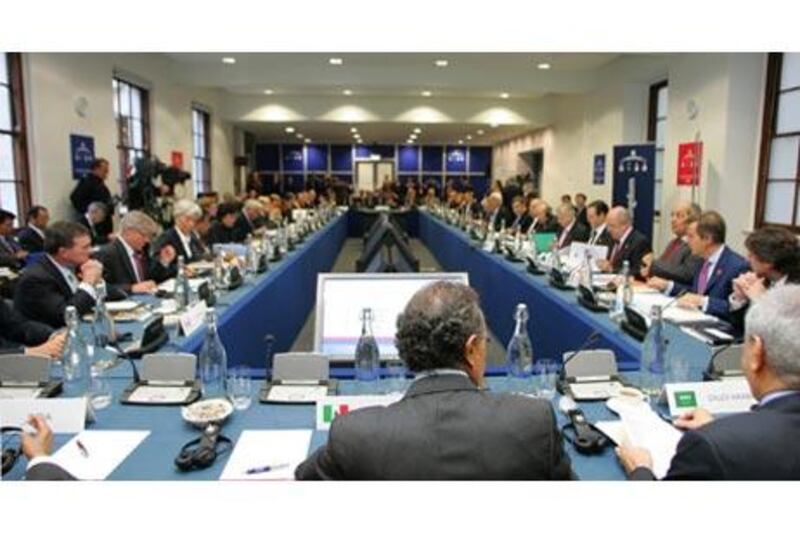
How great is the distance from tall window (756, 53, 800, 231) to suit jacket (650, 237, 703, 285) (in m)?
2.35

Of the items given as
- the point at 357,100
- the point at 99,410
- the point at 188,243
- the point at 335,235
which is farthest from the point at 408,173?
the point at 99,410

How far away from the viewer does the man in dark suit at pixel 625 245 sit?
15.4 ft

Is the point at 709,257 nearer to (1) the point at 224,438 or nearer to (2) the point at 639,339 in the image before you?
(2) the point at 639,339

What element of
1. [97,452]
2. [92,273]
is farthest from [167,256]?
[97,452]

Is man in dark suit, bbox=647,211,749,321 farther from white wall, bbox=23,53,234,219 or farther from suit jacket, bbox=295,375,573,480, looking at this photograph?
white wall, bbox=23,53,234,219

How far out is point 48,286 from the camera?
312cm

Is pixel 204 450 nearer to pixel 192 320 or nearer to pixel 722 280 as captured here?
pixel 192 320

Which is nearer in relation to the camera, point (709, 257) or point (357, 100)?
point (709, 257)

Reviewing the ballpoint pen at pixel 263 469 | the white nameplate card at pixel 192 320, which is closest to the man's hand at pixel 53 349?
the white nameplate card at pixel 192 320

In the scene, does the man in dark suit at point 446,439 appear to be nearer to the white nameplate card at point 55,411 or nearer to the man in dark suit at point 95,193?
the white nameplate card at point 55,411

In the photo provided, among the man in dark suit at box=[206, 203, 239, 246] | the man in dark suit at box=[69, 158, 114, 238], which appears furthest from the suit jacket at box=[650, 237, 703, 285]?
the man in dark suit at box=[69, 158, 114, 238]

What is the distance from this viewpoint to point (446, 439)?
45.2 inches

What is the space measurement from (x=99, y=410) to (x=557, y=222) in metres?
5.82

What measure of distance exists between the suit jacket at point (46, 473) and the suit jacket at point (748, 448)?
1.21 m
